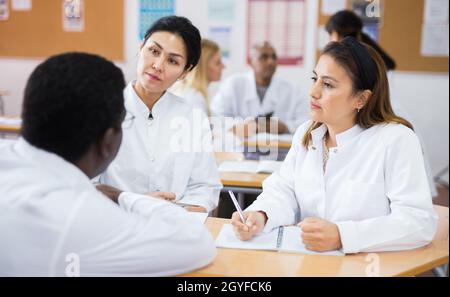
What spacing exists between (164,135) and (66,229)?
105cm

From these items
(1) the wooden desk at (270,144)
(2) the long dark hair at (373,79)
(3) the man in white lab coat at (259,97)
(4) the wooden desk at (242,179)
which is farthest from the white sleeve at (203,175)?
(3) the man in white lab coat at (259,97)

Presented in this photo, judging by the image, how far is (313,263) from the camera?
1.41 m

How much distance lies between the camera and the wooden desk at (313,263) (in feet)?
4.42

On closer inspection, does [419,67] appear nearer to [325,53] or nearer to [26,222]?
[325,53]

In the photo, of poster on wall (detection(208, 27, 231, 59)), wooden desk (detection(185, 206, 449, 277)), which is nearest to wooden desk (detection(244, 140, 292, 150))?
wooden desk (detection(185, 206, 449, 277))

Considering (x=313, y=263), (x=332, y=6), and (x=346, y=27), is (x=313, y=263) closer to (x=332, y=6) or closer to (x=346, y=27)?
(x=346, y=27)

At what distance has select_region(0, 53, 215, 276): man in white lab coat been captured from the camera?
1087 mm

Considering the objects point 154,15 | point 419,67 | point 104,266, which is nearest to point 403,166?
point 104,266

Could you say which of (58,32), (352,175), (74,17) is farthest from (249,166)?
(58,32)

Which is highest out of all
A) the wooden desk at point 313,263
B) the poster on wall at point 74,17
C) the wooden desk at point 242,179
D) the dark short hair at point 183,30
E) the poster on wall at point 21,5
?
the poster on wall at point 21,5

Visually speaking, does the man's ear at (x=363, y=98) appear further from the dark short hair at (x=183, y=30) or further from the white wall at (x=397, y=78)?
the white wall at (x=397, y=78)

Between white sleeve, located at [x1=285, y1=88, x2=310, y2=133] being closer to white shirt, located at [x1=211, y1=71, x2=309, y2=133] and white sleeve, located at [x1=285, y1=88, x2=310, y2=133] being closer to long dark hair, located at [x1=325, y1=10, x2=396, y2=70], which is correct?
white shirt, located at [x1=211, y1=71, x2=309, y2=133]

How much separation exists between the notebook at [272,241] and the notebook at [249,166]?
1125mm

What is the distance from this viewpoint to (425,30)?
4922 millimetres
